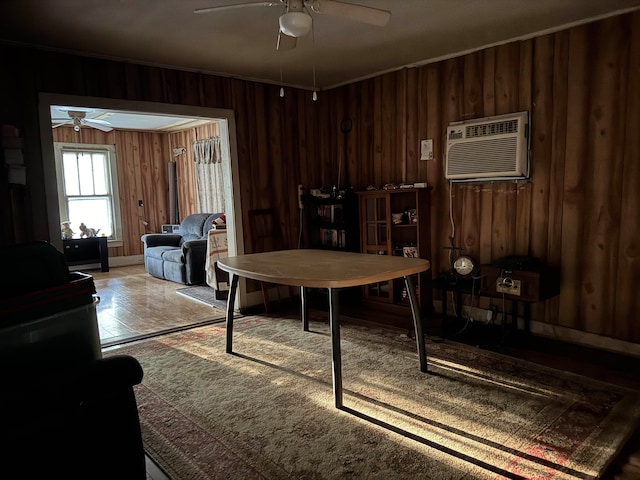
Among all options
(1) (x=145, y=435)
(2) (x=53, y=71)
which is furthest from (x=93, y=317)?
(2) (x=53, y=71)

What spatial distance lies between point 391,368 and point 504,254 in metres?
1.56

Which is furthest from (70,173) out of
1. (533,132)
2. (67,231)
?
(533,132)

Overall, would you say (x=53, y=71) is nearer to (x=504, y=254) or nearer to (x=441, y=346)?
(x=441, y=346)

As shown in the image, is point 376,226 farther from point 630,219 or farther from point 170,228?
point 170,228

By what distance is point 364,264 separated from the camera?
2801 millimetres

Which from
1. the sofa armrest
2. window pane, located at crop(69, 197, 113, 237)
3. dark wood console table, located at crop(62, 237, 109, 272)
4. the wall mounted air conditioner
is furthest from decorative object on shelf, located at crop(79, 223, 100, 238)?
the wall mounted air conditioner

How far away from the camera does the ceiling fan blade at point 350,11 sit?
2336mm

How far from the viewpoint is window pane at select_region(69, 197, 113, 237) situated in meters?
7.75

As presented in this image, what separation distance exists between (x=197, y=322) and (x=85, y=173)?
498cm

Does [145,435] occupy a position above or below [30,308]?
below

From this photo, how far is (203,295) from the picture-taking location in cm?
551

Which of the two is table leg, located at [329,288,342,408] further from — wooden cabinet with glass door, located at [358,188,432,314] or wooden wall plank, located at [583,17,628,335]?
wooden wall plank, located at [583,17,628,335]

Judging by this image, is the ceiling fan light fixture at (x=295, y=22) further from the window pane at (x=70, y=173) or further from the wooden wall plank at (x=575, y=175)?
the window pane at (x=70, y=173)

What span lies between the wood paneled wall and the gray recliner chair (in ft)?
5.37
